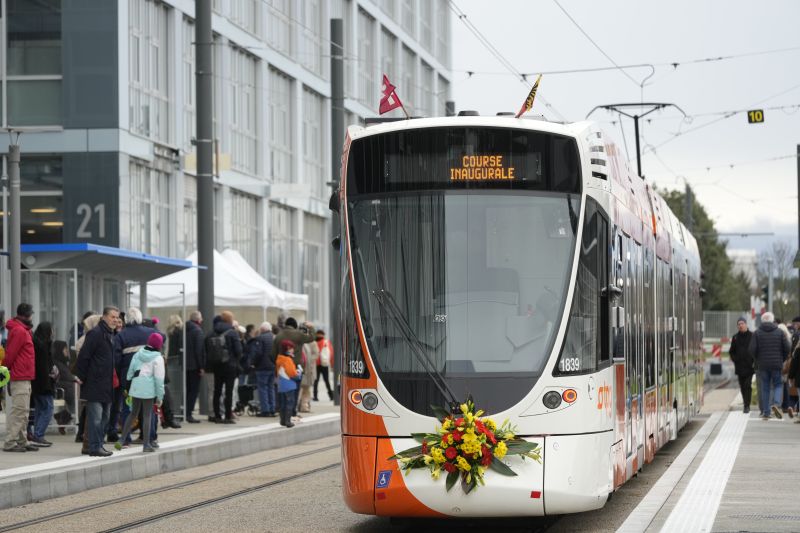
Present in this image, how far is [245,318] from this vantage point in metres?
32.4

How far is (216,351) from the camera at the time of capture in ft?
75.6

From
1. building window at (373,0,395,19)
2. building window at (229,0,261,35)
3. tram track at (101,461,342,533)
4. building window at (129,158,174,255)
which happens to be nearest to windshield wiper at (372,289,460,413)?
tram track at (101,461,342,533)

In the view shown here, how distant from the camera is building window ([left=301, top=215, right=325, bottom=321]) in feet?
161

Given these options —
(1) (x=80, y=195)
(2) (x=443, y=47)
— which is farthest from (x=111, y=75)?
(2) (x=443, y=47)

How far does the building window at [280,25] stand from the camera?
146 ft

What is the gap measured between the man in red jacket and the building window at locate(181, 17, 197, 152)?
20132 mm

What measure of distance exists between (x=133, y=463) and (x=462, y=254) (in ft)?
23.8

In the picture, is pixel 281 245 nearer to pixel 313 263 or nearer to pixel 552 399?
pixel 313 263

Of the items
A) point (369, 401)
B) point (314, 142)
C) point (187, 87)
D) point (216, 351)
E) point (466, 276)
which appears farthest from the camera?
point (314, 142)

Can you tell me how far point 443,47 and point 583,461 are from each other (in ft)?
188

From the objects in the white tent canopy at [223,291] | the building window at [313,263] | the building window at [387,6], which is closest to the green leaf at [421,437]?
the white tent canopy at [223,291]

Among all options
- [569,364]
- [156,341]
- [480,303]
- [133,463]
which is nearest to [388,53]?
[156,341]

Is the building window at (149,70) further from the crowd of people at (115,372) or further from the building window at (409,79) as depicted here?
the building window at (409,79)

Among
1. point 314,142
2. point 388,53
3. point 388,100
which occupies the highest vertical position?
point 388,53
